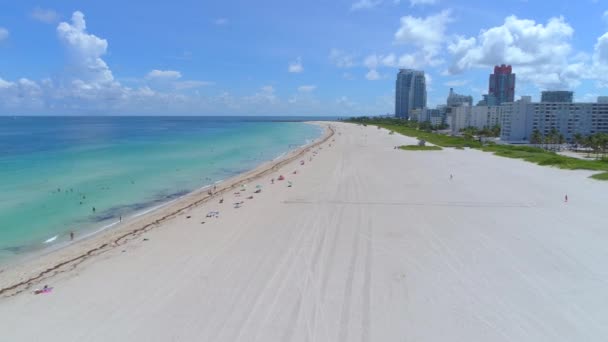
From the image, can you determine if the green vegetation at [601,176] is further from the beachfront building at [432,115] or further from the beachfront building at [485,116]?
the beachfront building at [432,115]

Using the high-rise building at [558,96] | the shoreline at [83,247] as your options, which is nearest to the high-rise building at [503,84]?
the high-rise building at [558,96]

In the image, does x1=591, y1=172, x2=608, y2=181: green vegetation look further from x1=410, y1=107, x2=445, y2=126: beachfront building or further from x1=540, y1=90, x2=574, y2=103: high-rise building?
x1=410, y1=107, x2=445, y2=126: beachfront building

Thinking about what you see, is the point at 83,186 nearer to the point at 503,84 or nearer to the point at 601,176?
the point at 601,176

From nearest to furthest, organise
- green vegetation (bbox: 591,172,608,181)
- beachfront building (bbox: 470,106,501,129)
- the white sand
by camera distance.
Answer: the white sand
green vegetation (bbox: 591,172,608,181)
beachfront building (bbox: 470,106,501,129)

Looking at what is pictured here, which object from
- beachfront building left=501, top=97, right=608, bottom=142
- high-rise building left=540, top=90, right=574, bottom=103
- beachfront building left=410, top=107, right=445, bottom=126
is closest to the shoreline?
beachfront building left=501, top=97, right=608, bottom=142

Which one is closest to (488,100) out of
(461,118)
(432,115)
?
(432,115)

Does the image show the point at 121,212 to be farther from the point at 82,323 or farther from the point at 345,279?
the point at 345,279
